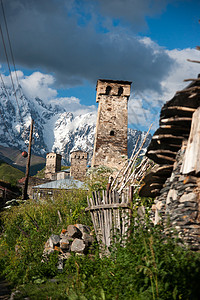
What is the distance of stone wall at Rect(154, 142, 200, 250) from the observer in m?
4.06

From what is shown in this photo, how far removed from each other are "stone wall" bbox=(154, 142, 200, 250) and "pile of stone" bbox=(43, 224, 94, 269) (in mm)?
3080

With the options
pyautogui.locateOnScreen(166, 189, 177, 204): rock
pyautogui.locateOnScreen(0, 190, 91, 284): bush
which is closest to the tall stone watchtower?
pyautogui.locateOnScreen(0, 190, 91, 284): bush

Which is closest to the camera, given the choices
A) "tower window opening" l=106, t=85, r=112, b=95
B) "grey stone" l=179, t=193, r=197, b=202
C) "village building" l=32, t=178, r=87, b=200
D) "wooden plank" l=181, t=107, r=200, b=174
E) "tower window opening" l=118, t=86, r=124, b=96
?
"wooden plank" l=181, t=107, r=200, b=174

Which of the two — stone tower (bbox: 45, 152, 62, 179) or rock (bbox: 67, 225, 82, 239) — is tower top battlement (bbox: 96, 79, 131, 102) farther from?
stone tower (bbox: 45, 152, 62, 179)

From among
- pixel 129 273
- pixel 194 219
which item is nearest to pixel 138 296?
pixel 129 273

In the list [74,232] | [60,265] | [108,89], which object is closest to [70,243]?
[74,232]

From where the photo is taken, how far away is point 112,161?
1808 cm

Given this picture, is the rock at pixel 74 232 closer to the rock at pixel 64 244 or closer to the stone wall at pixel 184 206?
the rock at pixel 64 244

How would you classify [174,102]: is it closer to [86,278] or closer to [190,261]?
[190,261]

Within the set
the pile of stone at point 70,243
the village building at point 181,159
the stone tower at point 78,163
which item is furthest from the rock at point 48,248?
the stone tower at point 78,163

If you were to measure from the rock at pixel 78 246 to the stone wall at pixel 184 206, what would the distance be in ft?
9.82

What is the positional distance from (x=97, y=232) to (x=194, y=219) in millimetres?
3844

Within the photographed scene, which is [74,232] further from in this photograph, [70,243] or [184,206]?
[184,206]

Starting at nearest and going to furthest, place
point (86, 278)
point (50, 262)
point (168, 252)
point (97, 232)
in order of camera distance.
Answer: point (168, 252) → point (86, 278) → point (50, 262) → point (97, 232)
